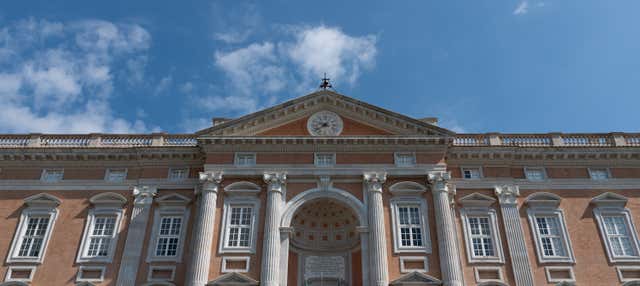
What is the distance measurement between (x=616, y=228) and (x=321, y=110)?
60.0ft

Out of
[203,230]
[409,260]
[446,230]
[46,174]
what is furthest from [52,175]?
[446,230]

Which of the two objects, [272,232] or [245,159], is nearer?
[272,232]

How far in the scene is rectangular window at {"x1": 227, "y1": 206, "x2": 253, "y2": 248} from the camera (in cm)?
2841

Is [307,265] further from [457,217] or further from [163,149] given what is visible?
[163,149]

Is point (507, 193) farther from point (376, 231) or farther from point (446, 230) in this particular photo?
point (376, 231)

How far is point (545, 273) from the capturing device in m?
27.8

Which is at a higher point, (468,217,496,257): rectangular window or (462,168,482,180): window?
(462,168,482,180): window

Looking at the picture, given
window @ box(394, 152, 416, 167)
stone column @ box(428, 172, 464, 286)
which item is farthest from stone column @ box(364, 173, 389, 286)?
stone column @ box(428, 172, 464, 286)

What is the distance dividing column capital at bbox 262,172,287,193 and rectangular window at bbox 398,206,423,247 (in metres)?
6.80

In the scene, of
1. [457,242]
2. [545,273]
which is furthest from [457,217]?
[545,273]

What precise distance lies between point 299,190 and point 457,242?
9281mm

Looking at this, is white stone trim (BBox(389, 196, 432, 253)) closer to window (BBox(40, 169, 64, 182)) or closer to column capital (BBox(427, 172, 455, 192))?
column capital (BBox(427, 172, 455, 192))

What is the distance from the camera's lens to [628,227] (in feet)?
96.6

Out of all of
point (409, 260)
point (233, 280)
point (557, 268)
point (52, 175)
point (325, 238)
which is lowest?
point (233, 280)
